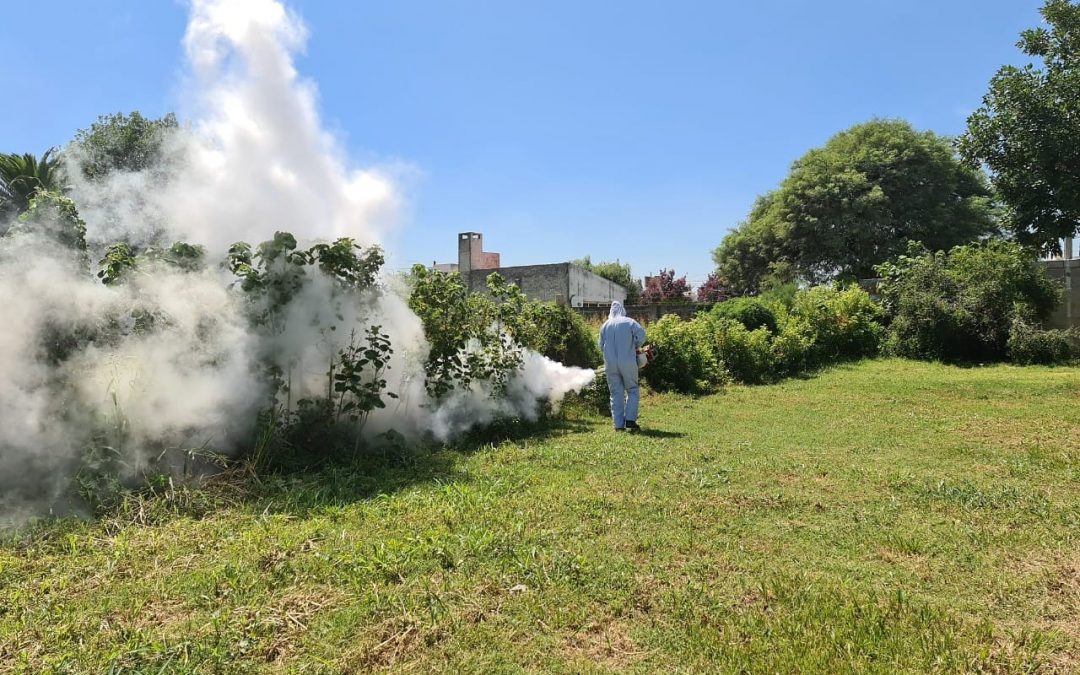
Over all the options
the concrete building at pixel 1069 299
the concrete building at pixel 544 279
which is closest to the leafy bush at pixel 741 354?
the concrete building at pixel 1069 299

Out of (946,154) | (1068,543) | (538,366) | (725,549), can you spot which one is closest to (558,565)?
(725,549)

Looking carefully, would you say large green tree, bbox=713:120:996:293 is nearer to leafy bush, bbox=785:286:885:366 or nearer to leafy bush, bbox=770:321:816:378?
leafy bush, bbox=785:286:885:366

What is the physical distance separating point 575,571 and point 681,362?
8.93 m

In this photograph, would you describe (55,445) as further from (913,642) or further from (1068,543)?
(1068,543)

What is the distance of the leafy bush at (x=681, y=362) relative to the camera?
1212cm

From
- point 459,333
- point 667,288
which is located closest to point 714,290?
point 667,288

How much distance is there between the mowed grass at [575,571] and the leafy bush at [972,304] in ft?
33.2

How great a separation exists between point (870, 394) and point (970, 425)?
2.95 meters

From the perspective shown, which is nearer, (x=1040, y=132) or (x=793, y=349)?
(x=1040, y=132)

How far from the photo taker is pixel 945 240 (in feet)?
82.7

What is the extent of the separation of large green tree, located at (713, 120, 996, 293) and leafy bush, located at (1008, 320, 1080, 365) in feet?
32.6

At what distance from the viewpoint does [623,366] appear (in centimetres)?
866

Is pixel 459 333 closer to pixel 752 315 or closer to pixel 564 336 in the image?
pixel 564 336

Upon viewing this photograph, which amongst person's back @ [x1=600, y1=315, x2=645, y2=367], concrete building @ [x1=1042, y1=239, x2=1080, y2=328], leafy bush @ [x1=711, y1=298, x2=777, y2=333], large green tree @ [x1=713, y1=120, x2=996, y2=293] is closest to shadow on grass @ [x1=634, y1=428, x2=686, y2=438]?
person's back @ [x1=600, y1=315, x2=645, y2=367]
